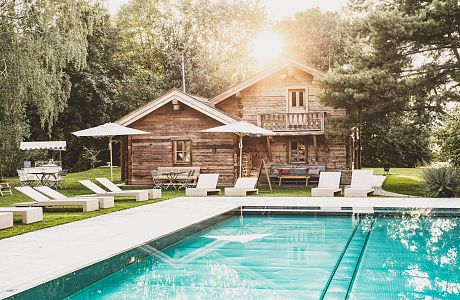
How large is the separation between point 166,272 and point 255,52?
43.6 m

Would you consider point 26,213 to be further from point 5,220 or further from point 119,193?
point 119,193

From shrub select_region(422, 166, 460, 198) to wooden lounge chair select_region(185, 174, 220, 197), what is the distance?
22.9 ft

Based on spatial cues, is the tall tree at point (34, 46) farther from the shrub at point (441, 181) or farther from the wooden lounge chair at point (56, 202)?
the shrub at point (441, 181)

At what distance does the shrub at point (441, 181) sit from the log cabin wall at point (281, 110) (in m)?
7.49

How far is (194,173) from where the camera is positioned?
24719 mm

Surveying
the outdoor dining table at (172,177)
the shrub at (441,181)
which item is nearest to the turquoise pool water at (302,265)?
the shrub at (441,181)

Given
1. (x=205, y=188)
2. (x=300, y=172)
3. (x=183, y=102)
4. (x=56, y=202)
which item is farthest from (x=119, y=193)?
(x=300, y=172)

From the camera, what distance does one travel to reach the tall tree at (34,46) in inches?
773

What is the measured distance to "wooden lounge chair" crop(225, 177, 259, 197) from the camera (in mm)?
19484

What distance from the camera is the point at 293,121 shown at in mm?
25406

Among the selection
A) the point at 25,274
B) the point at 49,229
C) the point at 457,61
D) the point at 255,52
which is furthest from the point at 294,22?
the point at 25,274

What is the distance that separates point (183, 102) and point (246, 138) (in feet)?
12.3

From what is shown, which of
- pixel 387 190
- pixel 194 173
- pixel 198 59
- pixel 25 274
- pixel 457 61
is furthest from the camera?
pixel 198 59

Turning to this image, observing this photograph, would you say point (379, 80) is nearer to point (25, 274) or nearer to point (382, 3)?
point (382, 3)
